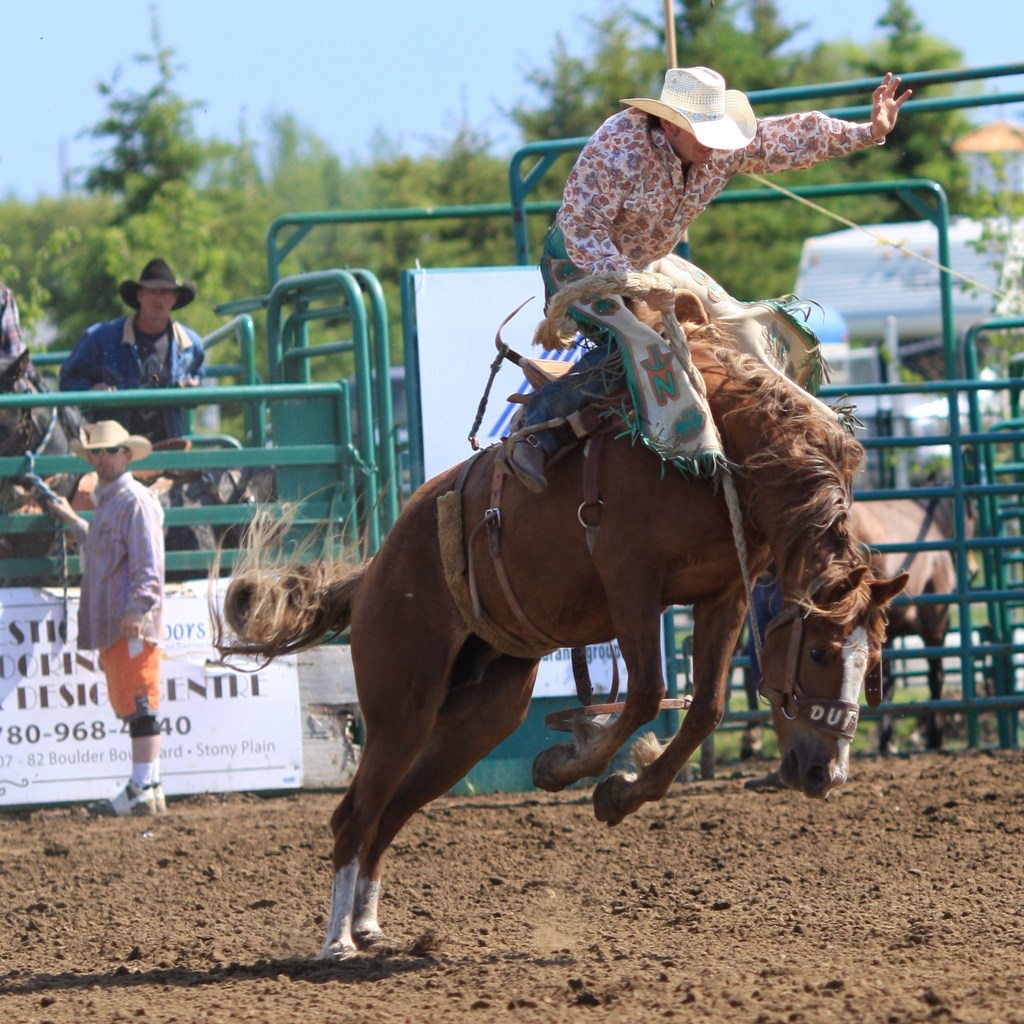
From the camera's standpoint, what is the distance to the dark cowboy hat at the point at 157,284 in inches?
363

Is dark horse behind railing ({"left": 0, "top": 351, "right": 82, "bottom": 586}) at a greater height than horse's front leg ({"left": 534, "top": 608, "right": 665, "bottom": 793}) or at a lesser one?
greater

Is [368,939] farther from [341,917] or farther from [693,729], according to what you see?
[693,729]

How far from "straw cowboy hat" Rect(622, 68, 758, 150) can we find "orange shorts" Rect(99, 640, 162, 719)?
4389mm

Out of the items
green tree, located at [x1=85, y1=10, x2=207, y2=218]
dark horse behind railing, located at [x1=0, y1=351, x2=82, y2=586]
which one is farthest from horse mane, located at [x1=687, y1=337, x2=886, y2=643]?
green tree, located at [x1=85, y1=10, x2=207, y2=218]

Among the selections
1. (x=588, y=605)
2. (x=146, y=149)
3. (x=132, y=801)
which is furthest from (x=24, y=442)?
(x=146, y=149)

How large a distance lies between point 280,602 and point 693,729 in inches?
65.8

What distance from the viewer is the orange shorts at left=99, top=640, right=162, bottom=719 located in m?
8.12

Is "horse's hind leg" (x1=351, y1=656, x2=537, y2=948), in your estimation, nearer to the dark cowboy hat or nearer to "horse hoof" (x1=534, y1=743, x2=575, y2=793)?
"horse hoof" (x1=534, y1=743, x2=575, y2=793)

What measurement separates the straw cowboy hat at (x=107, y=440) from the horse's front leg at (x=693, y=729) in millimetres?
4192

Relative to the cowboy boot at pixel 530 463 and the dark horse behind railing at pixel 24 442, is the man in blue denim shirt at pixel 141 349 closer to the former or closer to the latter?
the dark horse behind railing at pixel 24 442

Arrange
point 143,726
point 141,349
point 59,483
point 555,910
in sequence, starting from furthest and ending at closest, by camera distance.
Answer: point 141,349
point 59,483
point 143,726
point 555,910

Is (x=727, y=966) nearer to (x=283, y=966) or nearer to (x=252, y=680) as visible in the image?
(x=283, y=966)

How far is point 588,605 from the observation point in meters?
5.10

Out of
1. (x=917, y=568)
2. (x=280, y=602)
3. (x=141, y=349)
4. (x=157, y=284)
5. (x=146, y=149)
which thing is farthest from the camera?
(x=146, y=149)
